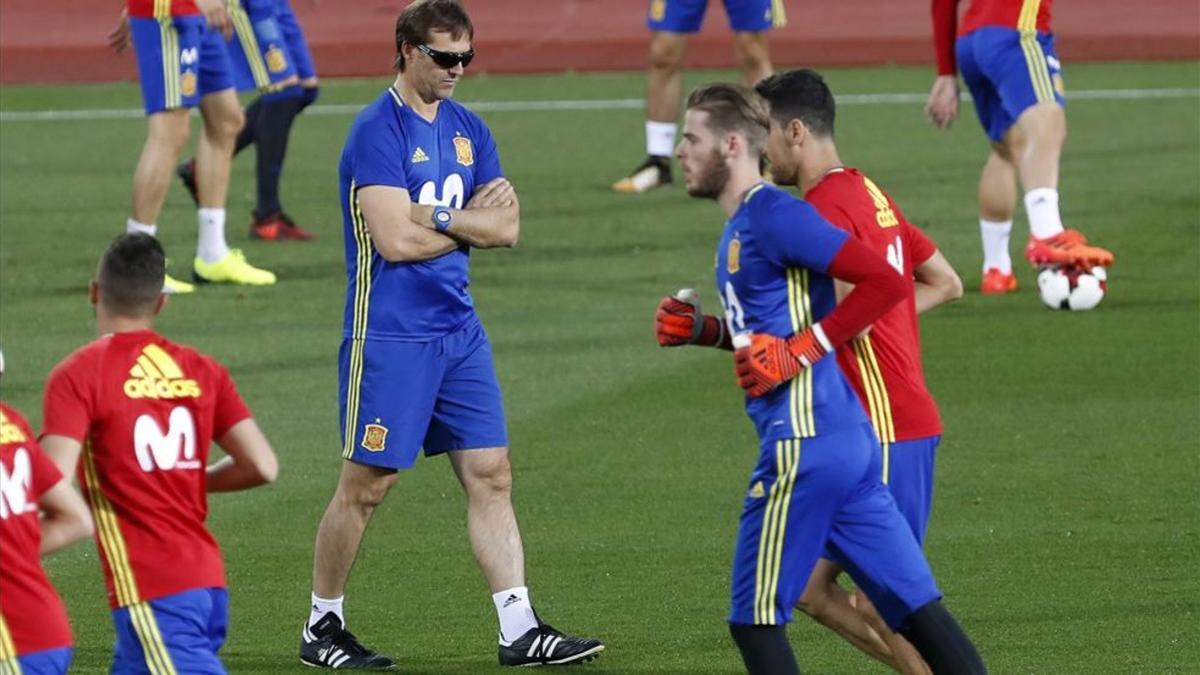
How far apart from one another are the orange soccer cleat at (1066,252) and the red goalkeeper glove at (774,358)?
23.9ft

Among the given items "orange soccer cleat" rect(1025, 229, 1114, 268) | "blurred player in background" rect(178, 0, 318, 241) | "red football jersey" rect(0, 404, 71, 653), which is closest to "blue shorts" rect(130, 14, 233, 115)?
"blurred player in background" rect(178, 0, 318, 241)

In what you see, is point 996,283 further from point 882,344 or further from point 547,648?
point 882,344

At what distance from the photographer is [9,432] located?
17.6 feet

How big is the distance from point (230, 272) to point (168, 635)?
29.1 feet

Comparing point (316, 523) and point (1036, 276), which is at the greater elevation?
point (316, 523)

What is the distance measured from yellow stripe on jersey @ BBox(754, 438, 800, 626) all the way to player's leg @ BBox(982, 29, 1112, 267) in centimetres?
738

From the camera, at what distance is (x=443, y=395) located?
786 cm

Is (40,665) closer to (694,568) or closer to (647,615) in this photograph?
(647,615)

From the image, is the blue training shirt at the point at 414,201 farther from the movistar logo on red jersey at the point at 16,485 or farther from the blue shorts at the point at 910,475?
the movistar logo on red jersey at the point at 16,485

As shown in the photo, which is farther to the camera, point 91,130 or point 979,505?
point 91,130

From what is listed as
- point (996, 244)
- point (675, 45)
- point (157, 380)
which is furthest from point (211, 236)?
point (157, 380)

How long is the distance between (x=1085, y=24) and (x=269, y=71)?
13232 mm

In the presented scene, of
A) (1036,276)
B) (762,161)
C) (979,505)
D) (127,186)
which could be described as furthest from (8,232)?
(762,161)

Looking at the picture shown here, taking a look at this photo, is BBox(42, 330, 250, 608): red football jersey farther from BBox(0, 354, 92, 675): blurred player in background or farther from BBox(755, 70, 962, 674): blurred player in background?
BBox(755, 70, 962, 674): blurred player in background
